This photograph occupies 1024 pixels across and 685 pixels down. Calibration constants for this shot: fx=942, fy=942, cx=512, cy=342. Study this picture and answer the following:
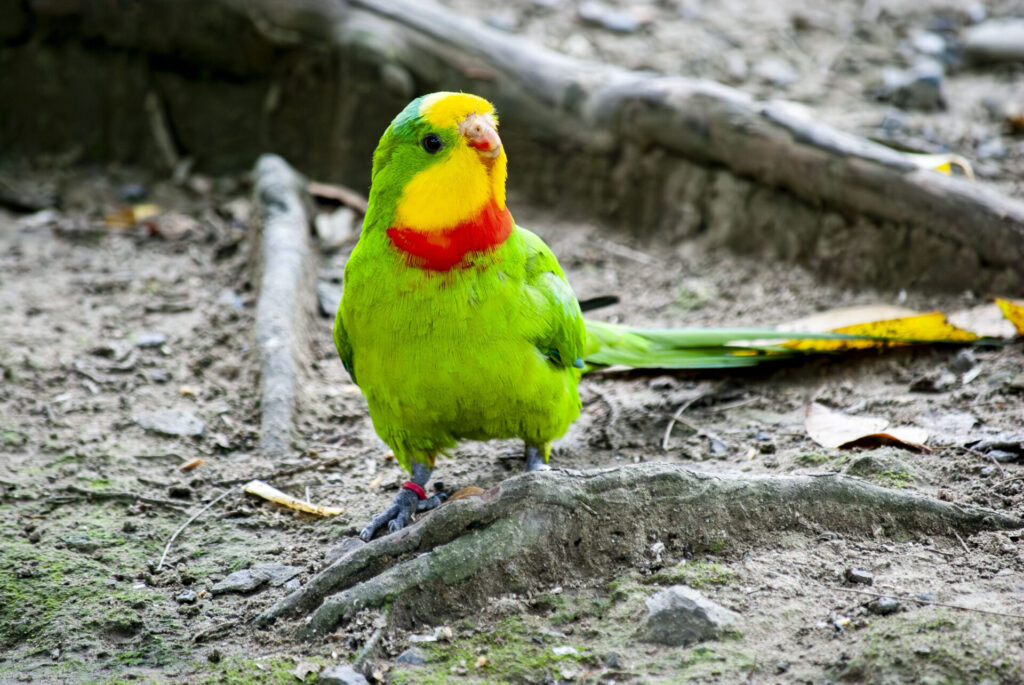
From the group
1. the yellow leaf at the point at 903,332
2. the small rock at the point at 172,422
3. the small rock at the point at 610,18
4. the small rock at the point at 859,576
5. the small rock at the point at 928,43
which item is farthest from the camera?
the small rock at the point at 610,18

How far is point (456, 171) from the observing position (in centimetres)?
277

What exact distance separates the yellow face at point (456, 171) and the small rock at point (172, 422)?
1.49 m

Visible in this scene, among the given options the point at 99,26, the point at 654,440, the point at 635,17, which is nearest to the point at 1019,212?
the point at 654,440

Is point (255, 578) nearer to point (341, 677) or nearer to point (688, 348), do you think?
point (341, 677)

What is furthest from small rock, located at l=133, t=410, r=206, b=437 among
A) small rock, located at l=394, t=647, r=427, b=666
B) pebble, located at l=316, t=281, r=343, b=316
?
small rock, located at l=394, t=647, r=427, b=666

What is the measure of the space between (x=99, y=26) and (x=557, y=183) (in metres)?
3.02

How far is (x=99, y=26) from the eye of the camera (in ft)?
19.2

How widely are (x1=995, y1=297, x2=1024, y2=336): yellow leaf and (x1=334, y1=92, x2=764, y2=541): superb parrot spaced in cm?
179

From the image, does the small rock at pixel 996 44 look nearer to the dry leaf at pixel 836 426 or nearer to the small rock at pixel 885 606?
the dry leaf at pixel 836 426

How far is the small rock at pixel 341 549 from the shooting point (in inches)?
110

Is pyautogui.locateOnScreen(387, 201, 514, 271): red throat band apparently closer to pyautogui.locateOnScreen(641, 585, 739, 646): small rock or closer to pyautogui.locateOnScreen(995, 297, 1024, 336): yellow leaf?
pyautogui.locateOnScreen(641, 585, 739, 646): small rock

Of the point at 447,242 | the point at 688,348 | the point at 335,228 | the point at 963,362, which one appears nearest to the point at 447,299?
the point at 447,242

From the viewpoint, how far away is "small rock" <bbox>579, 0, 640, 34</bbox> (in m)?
6.82

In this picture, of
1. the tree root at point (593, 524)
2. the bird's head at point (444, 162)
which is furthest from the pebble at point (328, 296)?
the tree root at point (593, 524)
